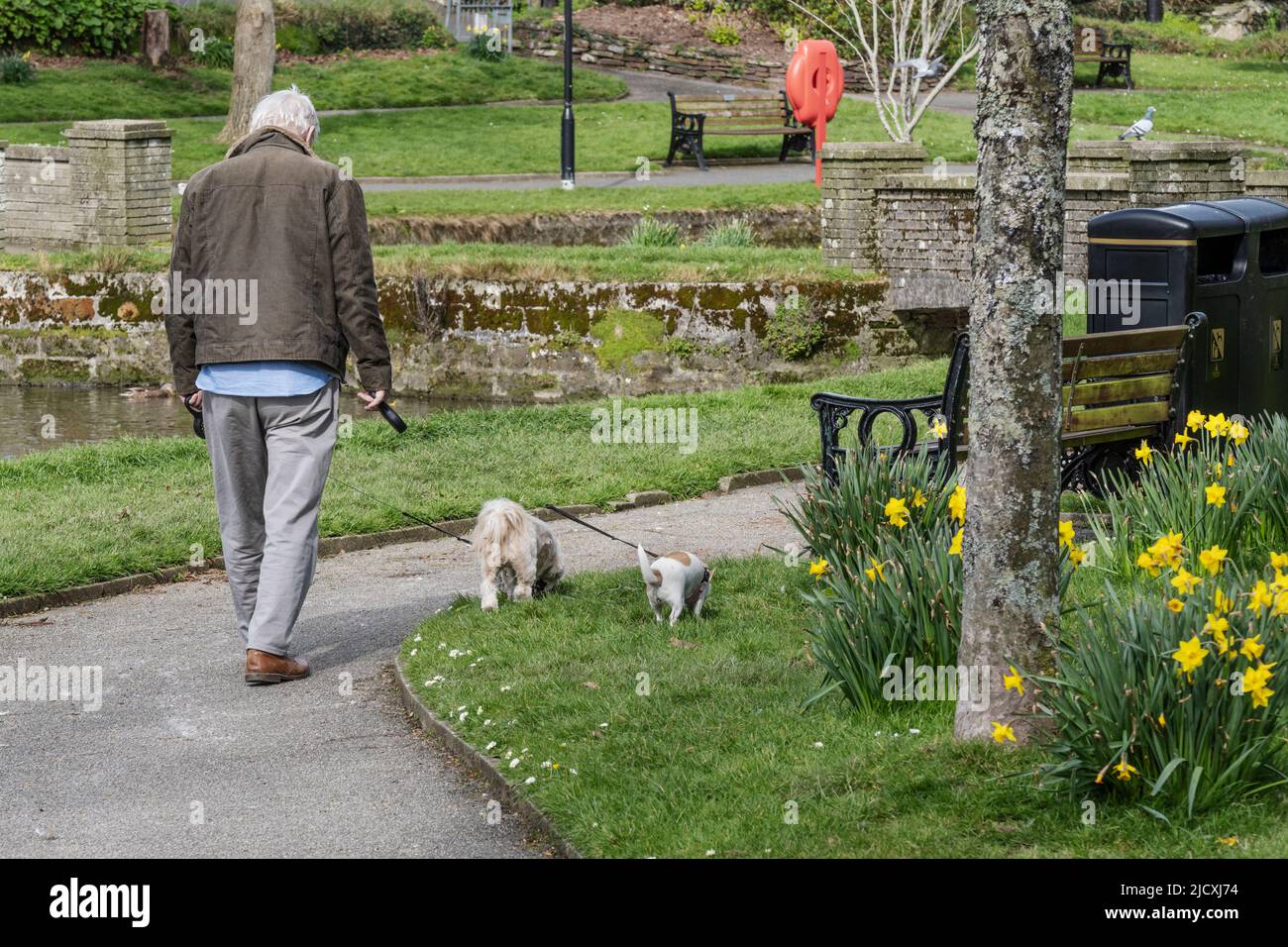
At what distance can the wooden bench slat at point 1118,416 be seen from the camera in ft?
26.3

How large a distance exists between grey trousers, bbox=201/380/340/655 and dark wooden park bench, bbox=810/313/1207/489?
2.49 m

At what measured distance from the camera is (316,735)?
20.4ft

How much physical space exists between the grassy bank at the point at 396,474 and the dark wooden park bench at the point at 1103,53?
87.3ft

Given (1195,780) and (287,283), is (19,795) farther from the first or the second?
(1195,780)

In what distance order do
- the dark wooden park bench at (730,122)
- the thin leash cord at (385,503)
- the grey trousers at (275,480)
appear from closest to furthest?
1. the grey trousers at (275,480)
2. the thin leash cord at (385,503)
3. the dark wooden park bench at (730,122)

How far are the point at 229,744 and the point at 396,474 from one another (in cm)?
495

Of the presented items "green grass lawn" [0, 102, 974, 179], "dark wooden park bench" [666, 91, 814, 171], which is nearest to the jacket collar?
"green grass lawn" [0, 102, 974, 179]

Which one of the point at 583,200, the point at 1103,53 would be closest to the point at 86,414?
the point at 583,200

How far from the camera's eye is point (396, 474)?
10.9 metres

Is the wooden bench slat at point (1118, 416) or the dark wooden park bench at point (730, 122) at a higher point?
the dark wooden park bench at point (730, 122)

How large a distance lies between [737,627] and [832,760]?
195cm

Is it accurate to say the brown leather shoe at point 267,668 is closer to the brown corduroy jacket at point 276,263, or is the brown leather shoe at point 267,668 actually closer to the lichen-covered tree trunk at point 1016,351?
the brown corduroy jacket at point 276,263

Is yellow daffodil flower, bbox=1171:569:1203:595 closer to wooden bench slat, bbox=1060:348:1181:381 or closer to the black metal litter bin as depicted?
wooden bench slat, bbox=1060:348:1181:381

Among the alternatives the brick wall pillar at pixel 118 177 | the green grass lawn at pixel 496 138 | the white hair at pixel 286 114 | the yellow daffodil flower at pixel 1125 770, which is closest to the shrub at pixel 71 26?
the green grass lawn at pixel 496 138
